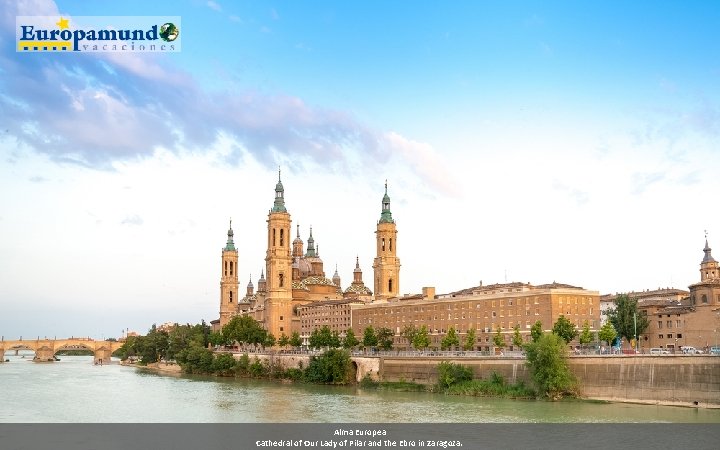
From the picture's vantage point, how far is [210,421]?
58156 millimetres

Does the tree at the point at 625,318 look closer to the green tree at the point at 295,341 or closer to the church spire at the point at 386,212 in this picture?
the green tree at the point at 295,341

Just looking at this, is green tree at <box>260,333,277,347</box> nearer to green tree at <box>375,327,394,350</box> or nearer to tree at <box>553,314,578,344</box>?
green tree at <box>375,327,394,350</box>

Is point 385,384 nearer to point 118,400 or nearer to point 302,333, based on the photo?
point 118,400

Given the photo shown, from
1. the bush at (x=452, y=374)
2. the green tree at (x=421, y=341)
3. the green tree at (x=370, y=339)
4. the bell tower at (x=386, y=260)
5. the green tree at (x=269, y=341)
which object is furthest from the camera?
the bell tower at (x=386, y=260)

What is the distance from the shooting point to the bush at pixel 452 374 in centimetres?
8150

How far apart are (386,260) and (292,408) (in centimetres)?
8796

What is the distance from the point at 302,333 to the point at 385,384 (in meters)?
68.4

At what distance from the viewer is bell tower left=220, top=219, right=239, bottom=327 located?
19412cm

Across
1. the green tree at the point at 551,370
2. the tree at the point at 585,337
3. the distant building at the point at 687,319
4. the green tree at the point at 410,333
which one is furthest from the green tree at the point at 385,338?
the green tree at the point at 551,370
